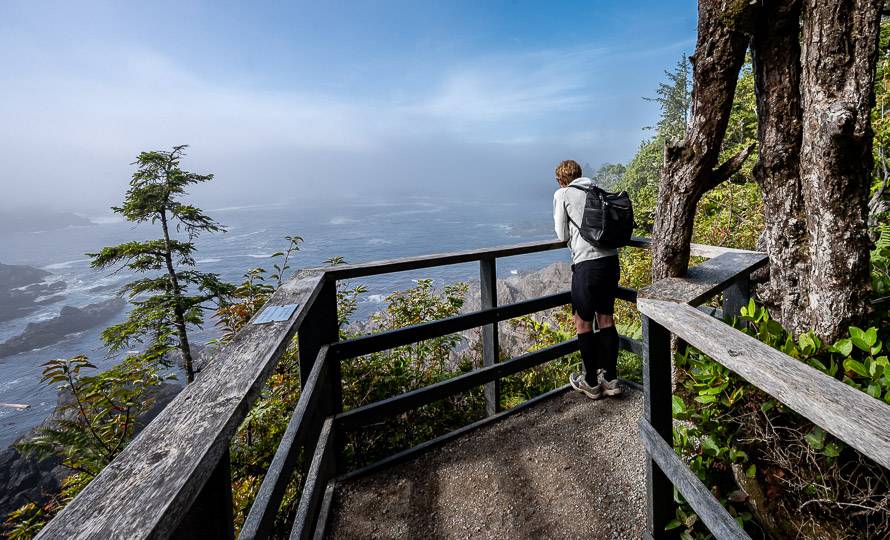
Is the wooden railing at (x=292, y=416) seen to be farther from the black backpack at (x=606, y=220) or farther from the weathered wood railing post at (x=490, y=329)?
the black backpack at (x=606, y=220)

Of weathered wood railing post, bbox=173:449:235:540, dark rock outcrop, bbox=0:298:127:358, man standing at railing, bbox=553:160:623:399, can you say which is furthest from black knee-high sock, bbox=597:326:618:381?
dark rock outcrop, bbox=0:298:127:358

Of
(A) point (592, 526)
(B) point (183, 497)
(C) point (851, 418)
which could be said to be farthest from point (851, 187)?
(B) point (183, 497)

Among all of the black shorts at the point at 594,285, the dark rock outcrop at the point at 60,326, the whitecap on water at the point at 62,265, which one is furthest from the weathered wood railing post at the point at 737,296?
the whitecap on water at the point at 62,265

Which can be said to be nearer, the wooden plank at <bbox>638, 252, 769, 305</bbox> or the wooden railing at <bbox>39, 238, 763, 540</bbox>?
the wooden railing at <bbox>39, 238, 763, 540</bbox>

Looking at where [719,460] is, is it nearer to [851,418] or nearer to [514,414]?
[851,418]

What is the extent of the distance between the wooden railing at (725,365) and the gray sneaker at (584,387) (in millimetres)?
1502

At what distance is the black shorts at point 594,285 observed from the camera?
3145 millimetres

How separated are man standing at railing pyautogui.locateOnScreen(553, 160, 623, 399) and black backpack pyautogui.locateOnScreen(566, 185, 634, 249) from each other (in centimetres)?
8

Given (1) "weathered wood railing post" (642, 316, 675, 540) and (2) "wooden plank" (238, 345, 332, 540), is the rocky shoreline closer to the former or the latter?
(2) "wooden plank" (238, 345, 332, 540)

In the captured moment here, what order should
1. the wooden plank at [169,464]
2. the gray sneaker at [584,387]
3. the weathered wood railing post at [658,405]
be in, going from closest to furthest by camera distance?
the wooden plank at [169,464] < the weathered wood railing post at [658,405] < the gray sneaker at [584,387]

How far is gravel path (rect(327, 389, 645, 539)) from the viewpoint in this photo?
90.7 inches

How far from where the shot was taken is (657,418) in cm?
173

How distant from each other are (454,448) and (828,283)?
2468 mm

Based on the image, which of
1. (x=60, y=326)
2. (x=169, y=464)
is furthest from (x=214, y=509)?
(x=60, y=326)
